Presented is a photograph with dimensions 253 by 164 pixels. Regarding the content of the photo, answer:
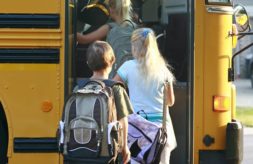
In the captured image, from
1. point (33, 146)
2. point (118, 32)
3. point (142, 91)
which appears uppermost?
point (118, 32)

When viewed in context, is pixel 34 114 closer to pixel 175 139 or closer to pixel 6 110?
pixel 6 110

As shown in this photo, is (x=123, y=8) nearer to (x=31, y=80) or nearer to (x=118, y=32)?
(x=118, y=32)

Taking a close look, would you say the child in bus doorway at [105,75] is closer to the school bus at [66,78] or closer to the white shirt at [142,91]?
the white shirt at [142,91]

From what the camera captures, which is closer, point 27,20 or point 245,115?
point 27,20

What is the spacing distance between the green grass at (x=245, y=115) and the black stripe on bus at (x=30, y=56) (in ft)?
27.9

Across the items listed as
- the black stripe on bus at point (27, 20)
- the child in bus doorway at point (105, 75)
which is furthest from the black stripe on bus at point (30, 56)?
the child in bus doorway at point (105, 75)

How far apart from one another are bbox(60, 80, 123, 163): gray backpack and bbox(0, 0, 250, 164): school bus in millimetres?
998

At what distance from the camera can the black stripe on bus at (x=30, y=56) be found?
16.2 feet

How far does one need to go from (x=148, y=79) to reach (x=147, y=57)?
6.3 inches

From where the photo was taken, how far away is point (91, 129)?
12.8ft

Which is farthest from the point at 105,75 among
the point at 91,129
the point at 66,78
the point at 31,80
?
the point at 31,80

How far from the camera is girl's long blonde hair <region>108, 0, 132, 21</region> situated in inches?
205

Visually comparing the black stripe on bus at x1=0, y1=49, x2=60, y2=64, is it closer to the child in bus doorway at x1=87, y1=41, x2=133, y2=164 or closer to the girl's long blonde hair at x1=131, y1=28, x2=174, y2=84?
the girl's long blonde hair at x1=131, y1=28, x2=174, y2=84

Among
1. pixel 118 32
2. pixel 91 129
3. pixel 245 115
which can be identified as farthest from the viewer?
pixel 245 115
